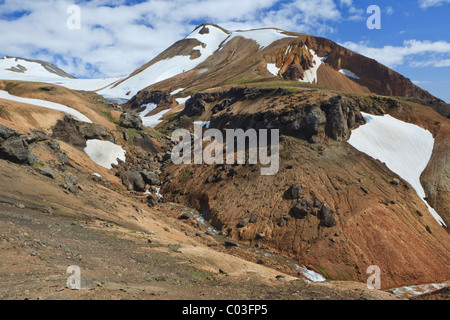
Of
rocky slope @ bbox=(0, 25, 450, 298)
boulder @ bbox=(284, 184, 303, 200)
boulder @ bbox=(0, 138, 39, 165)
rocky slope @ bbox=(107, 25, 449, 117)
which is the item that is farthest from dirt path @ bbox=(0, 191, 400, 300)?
rocky slope @ bbox=(107, 25, 449, 117)

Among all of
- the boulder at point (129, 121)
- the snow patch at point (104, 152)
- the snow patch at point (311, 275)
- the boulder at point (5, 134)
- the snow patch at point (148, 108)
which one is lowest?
the snow patch at point (311, 275)

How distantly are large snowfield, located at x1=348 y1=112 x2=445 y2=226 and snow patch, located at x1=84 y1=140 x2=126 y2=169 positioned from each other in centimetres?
3458

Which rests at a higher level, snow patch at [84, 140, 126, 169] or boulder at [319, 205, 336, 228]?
snow patch at [84, 140, 126, 169]

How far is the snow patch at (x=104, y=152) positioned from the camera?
4291cm

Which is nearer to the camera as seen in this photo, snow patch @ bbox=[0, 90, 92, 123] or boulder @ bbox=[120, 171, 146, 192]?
boulder @ bbox=[120, 171, 146, 192]

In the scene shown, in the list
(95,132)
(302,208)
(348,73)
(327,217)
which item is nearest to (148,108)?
(95,132)

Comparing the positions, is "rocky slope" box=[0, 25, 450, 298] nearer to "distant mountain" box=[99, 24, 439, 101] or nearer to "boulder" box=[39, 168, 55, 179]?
"boulder" box=[39, 168, 55, 179]

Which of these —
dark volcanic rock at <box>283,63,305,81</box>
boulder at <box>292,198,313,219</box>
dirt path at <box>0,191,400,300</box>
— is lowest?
dirt path at <box>0,191,400,300</box>

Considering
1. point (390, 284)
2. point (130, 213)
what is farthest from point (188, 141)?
point (390, 284)

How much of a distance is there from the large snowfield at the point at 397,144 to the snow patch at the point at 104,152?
1361 inches

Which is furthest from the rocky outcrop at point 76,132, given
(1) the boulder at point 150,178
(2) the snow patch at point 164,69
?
(2) the snow patch at point 164,69

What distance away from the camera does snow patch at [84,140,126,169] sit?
42.9 metres

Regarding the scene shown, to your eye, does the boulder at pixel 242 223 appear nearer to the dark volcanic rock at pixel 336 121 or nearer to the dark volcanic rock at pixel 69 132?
the dark volcanic rock at pixel 336 121

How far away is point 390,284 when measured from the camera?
26.2m
